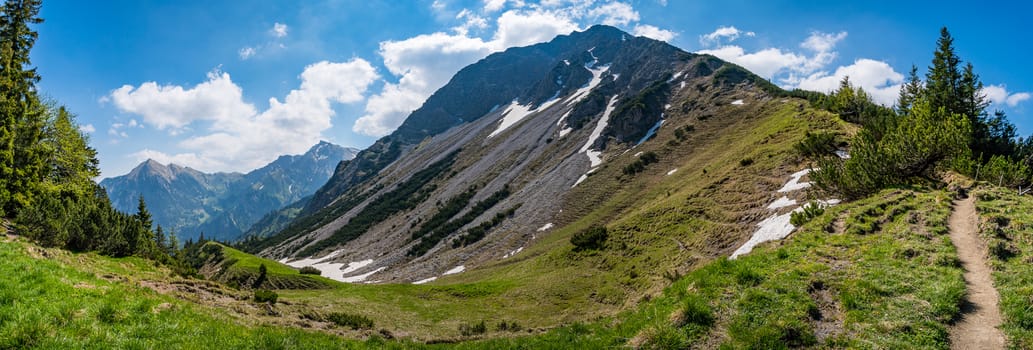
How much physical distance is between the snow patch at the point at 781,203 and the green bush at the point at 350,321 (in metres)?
25.2

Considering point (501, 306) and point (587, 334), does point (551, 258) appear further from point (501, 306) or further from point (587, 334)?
point (587, 334)

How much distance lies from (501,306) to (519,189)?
2610 inches

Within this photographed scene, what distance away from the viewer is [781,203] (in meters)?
28.0

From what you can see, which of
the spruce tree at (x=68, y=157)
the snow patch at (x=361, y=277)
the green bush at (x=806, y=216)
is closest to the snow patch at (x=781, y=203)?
the green bush at (x=806, y=216)

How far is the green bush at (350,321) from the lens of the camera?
1862 centimetres

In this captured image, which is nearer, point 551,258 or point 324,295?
point 324,295

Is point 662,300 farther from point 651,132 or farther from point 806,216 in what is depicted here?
point 651,132

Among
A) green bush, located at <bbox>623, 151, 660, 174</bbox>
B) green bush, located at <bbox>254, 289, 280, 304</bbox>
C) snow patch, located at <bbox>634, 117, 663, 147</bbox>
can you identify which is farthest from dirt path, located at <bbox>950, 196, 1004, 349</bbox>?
snow patch, located at <bbox>634, 117, 663, 147</bbox>

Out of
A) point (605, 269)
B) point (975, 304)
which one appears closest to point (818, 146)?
point (605, 269)

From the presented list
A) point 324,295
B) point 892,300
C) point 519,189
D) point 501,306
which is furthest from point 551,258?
point 519,189

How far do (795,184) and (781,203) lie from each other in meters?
3.28

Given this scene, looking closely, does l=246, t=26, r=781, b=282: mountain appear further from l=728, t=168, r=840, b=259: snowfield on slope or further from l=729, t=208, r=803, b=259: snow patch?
l=729, t=208, r=803, b=259: snow patch

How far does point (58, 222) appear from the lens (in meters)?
23.2

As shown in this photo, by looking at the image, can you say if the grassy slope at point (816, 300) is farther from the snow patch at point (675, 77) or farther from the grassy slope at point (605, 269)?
the snow patch at point (675, 77)
